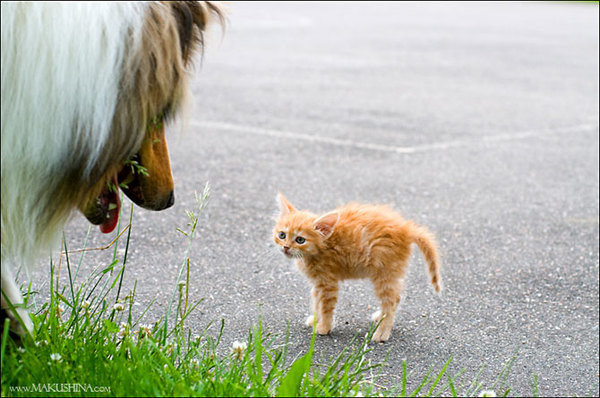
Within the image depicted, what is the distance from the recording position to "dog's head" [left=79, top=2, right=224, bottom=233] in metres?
2.44

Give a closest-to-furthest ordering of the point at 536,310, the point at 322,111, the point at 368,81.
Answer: the point at 536,310 < the point at 322,111 < the point at 368,81

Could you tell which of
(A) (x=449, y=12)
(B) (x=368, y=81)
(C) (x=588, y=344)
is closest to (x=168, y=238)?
(C) (x=588, y=344)

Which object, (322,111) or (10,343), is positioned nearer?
(10,343)

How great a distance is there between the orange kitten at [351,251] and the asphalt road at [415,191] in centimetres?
22

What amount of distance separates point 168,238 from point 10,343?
260 cm

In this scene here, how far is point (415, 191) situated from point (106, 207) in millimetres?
4006

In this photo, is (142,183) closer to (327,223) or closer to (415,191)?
(327,223)

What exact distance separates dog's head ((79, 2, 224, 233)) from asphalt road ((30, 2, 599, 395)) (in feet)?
0.45

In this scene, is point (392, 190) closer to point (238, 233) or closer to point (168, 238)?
point (238, 233)

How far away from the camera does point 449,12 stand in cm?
2219

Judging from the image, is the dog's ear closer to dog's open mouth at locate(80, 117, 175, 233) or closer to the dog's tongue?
dog's open mouth at locate(80, 117, 175, 233)

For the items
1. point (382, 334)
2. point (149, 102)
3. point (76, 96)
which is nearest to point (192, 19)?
point (149, 102)

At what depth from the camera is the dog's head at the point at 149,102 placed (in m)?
2.44

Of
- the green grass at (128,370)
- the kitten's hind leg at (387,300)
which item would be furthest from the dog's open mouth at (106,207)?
the kitten's hind leg at (387,300)
